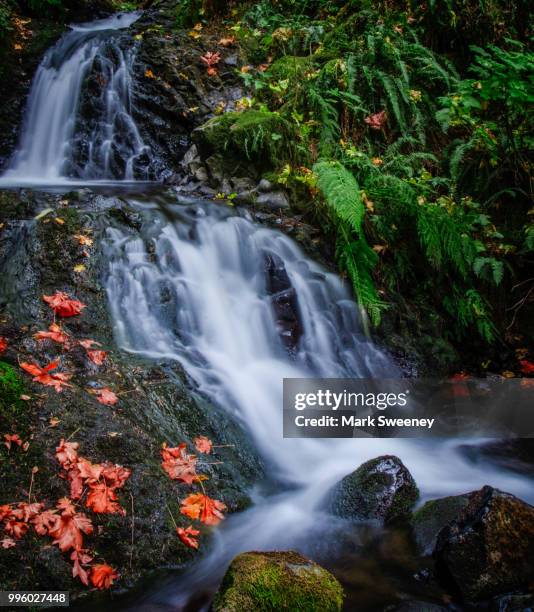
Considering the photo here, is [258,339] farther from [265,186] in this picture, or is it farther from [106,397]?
[265,186]

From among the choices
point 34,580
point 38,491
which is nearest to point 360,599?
point 34,580

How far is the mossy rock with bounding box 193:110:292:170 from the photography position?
278 inches

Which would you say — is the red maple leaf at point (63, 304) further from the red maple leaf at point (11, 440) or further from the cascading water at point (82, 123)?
the cascading water at point (82, 123)

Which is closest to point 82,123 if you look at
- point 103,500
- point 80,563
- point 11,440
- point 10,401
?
point 10,401

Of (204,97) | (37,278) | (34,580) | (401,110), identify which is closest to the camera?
(34,580)

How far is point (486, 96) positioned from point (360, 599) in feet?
17.4

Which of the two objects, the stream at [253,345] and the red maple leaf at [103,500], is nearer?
the red maple leaf at [103,500]

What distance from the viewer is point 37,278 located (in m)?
4.57

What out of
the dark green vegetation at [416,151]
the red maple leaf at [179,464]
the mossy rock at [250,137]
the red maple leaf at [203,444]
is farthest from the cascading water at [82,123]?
the red maple leaf at [179,464]

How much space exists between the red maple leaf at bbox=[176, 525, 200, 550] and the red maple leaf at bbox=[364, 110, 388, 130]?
662cm

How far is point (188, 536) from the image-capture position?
3.10m

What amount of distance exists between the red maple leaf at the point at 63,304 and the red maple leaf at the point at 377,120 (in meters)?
5.45

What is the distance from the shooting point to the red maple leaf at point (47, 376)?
3479mm

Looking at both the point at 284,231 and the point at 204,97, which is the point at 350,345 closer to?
the point at 284,231
